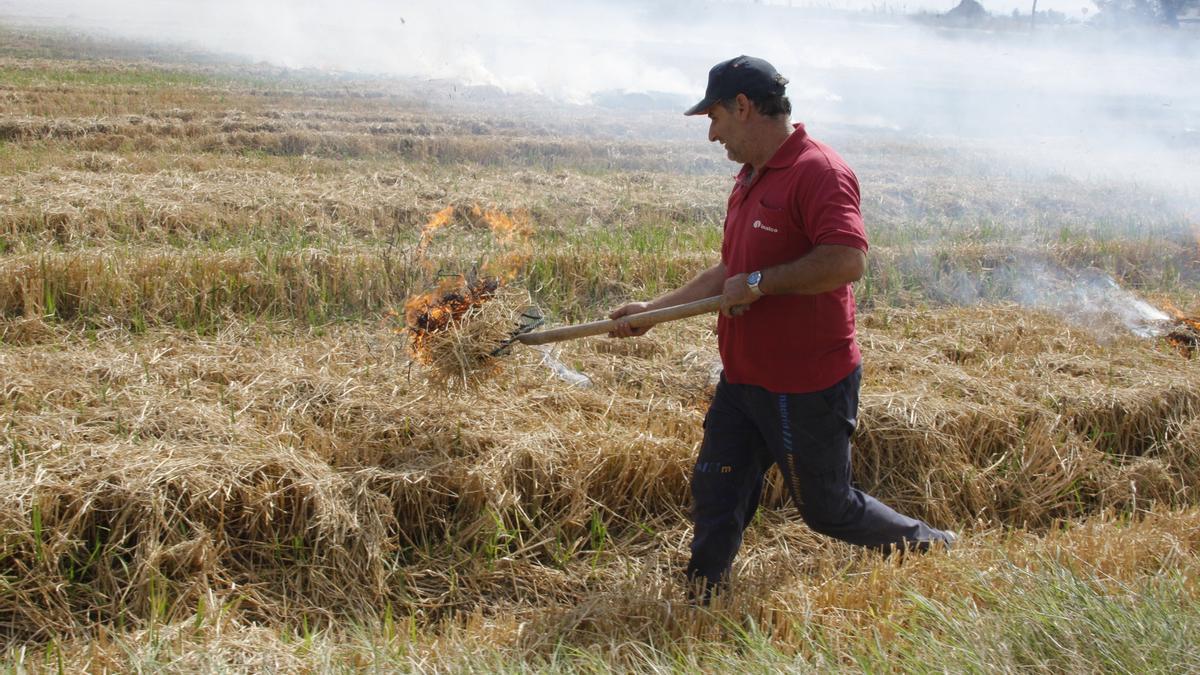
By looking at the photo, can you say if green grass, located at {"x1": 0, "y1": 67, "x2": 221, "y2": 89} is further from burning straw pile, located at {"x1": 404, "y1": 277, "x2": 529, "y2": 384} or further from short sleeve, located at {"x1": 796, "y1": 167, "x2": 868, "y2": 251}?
short sleeve, located at {"x1": 796, "y1": 167, "x2": 868, "y2": 251}

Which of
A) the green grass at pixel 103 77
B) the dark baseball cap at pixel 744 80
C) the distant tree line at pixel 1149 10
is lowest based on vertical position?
the dark baseball cap at pixel 744 80

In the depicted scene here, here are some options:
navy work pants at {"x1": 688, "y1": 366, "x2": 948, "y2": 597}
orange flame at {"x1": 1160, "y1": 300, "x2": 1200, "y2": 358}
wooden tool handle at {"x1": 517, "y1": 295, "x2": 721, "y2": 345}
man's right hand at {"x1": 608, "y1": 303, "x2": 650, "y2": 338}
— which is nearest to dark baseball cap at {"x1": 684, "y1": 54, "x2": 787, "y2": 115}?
wooden tool handle at {"x1": 517, "y1": 295, "x2": 721, "y2": 345}

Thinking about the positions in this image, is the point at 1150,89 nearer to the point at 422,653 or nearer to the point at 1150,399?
the point at 1150,399

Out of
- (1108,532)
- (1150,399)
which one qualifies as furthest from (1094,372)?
(1108,532)

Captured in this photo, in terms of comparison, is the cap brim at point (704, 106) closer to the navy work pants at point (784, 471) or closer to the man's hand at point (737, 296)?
the man's hand at point (737, 296)

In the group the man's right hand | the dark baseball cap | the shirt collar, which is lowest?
the man's right hand

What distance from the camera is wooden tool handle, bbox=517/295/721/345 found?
138 inches

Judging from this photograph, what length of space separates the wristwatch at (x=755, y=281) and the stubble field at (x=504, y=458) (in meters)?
1.09

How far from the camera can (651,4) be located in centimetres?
5247

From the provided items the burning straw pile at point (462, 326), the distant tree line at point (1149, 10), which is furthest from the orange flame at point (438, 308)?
the distant tree line at point (1149, 10)

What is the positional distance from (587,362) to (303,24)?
151 ft

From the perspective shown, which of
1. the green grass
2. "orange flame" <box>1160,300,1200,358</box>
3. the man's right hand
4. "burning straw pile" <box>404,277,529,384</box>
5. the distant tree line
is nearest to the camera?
the man's right hand

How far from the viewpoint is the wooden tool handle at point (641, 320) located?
3.52m

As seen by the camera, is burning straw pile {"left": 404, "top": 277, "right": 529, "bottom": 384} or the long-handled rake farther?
burning straw pile {"left": 404, "top": 277, "right": 529, "bottom": 384}
